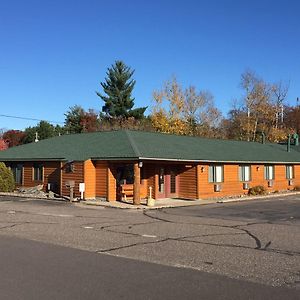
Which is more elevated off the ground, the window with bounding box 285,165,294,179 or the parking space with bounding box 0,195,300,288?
the window with bounding box 285,165,294,179

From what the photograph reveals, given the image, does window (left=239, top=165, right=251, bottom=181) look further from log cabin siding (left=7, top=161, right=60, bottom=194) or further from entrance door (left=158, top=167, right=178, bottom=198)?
log cabin siding (left=7, top=161, right=60, bottom=194)

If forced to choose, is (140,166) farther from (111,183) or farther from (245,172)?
(245,172)

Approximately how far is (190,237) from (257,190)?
22.0 meters

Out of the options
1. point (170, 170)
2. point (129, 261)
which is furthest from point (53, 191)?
point (129, 261)

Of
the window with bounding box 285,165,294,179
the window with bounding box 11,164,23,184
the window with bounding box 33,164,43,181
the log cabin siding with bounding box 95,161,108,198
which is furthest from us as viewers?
the window with bounding box 285,165,294,179

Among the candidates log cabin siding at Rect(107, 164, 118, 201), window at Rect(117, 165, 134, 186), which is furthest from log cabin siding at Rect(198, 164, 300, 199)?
log cabin siding at Rect(107, 164, 118, 201)

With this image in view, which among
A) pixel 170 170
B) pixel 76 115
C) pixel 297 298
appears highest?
pixel 76 115

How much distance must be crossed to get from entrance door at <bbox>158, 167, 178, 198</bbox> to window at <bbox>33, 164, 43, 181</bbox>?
835cm

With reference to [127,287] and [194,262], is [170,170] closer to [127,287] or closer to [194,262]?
[194,262]

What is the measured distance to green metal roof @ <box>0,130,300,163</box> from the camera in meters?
27.1

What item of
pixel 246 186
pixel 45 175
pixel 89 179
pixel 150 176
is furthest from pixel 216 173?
pixel 45 175

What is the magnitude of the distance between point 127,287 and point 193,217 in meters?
11.7

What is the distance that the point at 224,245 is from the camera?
1131 cm

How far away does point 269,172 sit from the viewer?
36.5m
